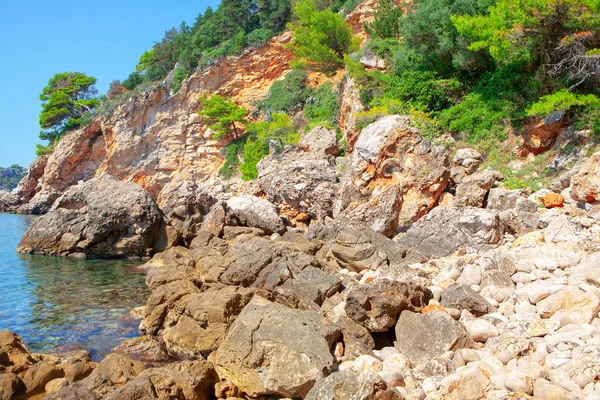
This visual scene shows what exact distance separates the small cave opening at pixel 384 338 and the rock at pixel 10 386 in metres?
5.60

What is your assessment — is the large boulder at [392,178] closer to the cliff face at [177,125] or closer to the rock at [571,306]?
the rock at [571,306]

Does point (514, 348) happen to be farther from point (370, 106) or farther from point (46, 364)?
point (370, 106)

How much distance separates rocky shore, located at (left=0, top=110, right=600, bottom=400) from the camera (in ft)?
19.0

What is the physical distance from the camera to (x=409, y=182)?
50.3ft

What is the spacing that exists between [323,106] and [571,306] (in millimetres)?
25888

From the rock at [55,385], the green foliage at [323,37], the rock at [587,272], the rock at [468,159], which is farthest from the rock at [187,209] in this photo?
the rock at [587,272]

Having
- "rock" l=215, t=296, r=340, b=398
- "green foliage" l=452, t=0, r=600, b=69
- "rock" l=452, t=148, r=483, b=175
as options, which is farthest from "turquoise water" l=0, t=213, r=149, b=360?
"green foliage" l=452, t=0, r=600, b=69

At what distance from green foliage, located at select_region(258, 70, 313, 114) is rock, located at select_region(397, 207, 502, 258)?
24786 millimetres

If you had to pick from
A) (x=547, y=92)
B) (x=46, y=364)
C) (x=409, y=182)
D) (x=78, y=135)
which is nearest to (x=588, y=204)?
(x=409, y=182)

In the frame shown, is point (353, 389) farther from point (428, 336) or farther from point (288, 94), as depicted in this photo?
point (288, 94)

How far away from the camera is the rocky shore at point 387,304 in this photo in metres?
5.79

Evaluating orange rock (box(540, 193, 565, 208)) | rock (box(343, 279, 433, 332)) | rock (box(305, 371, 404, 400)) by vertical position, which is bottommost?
orange rock (box(540, 193, 565, 208))

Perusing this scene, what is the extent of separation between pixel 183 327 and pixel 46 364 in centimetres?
240

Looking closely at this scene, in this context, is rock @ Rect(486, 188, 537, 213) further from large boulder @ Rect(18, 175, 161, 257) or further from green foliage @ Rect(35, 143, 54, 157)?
green foliage @ Rect(35, 143, 54, 157)
